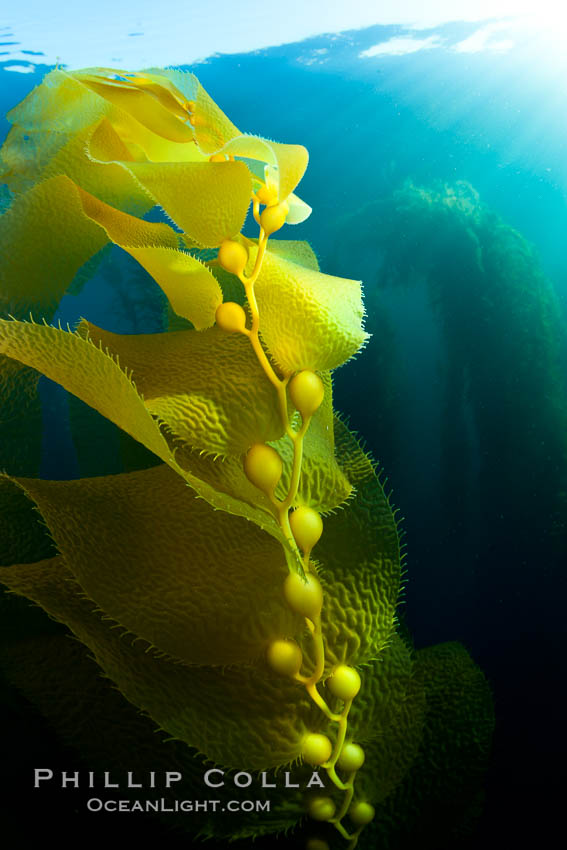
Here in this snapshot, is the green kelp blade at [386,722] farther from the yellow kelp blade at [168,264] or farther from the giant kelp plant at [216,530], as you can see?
the yellow kelp blade at [168,264]

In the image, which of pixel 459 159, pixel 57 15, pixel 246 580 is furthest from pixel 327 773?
pixel 57 15

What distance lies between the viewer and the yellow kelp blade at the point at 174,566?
0.92ft

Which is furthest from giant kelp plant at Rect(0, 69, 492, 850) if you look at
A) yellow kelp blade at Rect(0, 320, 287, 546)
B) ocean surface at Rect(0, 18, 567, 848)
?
ocean surface at Rect(0, 18, 567, 848)

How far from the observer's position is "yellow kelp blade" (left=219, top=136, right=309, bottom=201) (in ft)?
0.92

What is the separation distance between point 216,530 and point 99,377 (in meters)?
0.10

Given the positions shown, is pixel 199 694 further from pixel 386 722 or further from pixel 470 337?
pixel 470 337

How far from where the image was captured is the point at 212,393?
283 mm

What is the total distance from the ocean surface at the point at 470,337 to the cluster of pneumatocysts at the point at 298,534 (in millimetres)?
178

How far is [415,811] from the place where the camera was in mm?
386

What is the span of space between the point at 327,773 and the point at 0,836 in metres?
0.19

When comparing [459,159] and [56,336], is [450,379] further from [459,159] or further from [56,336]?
[56,336]

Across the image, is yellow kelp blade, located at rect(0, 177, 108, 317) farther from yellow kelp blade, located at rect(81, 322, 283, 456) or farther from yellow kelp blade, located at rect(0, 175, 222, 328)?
yellow kelp blade, located at rect(81, 322, 283, 456)

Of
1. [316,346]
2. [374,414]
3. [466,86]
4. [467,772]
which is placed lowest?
[467,772]

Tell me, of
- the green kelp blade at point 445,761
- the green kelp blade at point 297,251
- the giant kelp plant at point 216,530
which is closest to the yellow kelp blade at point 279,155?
the giant kelp plant at point 216,530
